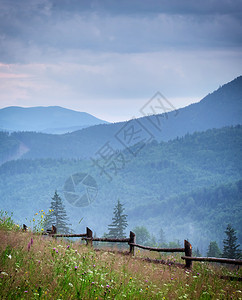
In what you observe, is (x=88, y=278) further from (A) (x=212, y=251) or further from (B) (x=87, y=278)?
(A) (x=212, y=251)

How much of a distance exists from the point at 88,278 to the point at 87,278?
23 millimetres

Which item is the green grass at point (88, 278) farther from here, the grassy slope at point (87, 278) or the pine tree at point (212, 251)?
the pine tree at point (212, 251)

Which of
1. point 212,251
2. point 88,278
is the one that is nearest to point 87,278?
point 88,278

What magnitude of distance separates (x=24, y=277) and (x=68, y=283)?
769 millimetres

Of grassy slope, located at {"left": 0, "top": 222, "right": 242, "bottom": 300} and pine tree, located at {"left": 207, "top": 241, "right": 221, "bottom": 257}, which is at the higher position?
grassy slope, located at {"left": 0, "top": 222, "right": 242, "bottom": 300}

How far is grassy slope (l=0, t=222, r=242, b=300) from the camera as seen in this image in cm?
551

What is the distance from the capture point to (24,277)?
5.79m

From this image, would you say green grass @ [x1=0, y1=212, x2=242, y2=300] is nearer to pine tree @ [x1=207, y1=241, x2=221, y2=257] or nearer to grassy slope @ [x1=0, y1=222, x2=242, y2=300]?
grassy slope @ [x1=0, y1=222, x2=242, y2=300]

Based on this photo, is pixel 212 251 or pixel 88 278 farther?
pixel 212 251

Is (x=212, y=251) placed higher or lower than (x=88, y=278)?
lower

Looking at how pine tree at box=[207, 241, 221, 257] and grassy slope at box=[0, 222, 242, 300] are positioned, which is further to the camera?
pine tree at box=[207, 241, 221, 257]

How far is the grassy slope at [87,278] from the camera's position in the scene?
18.1 feet

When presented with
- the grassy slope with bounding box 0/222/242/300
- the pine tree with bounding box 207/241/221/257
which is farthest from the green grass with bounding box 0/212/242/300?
the pine tree with bounding box 207/241/221/257

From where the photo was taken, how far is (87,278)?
19.8ft
